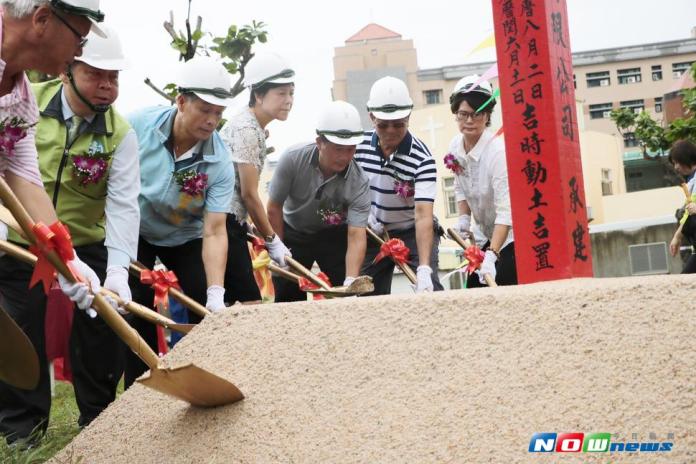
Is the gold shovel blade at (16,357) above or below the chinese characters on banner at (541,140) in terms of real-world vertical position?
below

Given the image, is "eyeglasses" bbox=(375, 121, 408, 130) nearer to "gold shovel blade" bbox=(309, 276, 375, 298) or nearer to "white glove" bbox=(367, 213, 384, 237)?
"white glove" bbox=(367, 213, 384, 237)

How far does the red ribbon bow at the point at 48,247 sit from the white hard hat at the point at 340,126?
237 centimetres

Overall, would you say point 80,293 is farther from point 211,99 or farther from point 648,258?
point 648,258

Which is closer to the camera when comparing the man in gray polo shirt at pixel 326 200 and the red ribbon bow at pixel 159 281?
the red ribbon bow at pixel 159 281

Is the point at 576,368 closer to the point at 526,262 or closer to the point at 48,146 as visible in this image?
the point at 526,262

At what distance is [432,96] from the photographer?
36969 millimetres

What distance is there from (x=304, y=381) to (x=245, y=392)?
221 mm

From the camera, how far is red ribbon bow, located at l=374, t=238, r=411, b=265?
553cm

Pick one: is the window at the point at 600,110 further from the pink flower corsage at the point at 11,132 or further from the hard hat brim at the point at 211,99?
the pink flower corsage at the point at 11,132

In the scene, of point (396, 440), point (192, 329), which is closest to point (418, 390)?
point (396, 440)

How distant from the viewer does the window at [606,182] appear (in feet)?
94.9

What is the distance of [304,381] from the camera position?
115 inches

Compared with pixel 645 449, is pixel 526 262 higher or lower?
higher

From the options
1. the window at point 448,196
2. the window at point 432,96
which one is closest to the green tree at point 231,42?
the window at point 448,196
